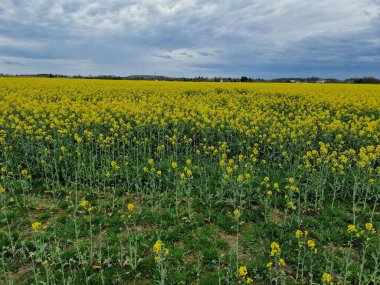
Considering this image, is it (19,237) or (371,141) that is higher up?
(371,141)

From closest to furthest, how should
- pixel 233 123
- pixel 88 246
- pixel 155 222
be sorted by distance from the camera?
1. pixel 88 246
2. pixel 155 222
3. pixel 233 123

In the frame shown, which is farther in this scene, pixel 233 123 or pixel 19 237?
pixel 233 123

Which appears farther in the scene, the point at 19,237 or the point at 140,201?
the point at 140,201

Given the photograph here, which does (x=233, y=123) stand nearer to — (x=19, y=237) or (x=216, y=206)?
(x=216, y=206)

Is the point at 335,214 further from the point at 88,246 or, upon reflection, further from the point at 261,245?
the point at 88,246

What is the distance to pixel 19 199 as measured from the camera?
8148mm

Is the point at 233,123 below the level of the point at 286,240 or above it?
above

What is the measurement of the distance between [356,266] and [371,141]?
8073 millimetres

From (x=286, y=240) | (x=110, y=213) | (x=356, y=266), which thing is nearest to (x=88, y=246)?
(x=110, y=213)

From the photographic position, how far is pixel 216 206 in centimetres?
773

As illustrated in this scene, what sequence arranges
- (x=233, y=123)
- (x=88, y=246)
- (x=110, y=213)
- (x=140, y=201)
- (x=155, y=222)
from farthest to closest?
1. (x=233, y=123)
2. (x=140, y=201)
3. (x=110, y=213)
4. (x=155, y=222)
5. (x=88, y=246)

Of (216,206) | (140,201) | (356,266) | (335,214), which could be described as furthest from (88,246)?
(335,214)

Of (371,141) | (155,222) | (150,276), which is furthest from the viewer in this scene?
(371,141)

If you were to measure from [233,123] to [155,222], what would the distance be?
7.51m
